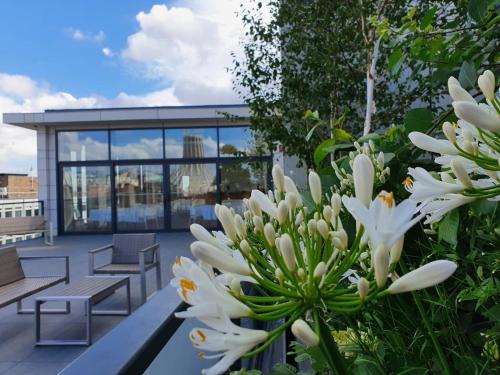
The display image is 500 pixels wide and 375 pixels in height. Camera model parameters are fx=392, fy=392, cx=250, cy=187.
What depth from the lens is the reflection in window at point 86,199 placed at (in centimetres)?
1366

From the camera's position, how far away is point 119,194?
1377cm

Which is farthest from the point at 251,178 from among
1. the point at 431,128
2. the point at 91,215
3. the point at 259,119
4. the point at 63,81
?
the point at 63,81

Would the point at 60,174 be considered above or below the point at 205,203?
→ above

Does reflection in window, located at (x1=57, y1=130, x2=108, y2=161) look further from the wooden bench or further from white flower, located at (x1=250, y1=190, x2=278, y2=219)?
white flower, located at (x1=250, y1=190, x2=278, y2=219)

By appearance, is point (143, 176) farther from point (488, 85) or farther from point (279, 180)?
point (488, 85)

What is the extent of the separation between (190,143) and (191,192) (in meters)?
1.72

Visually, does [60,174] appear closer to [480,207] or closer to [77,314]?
[77,314]

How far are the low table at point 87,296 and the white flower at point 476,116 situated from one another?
165 inches

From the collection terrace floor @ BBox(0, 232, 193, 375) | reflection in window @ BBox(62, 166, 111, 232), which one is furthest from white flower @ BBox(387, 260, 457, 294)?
reflection in window @ BBox(62, 166, 111, 232)

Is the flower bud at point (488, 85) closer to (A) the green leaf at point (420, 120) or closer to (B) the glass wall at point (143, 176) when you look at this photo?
(A) the green leaf at point (420, 120)

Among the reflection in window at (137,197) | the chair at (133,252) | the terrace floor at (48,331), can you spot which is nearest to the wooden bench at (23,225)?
the reflection in window at (137,197)

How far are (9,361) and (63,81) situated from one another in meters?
20.0

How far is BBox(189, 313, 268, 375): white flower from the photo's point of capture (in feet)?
1.33

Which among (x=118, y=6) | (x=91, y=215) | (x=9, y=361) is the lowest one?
(x=9, y=361)
